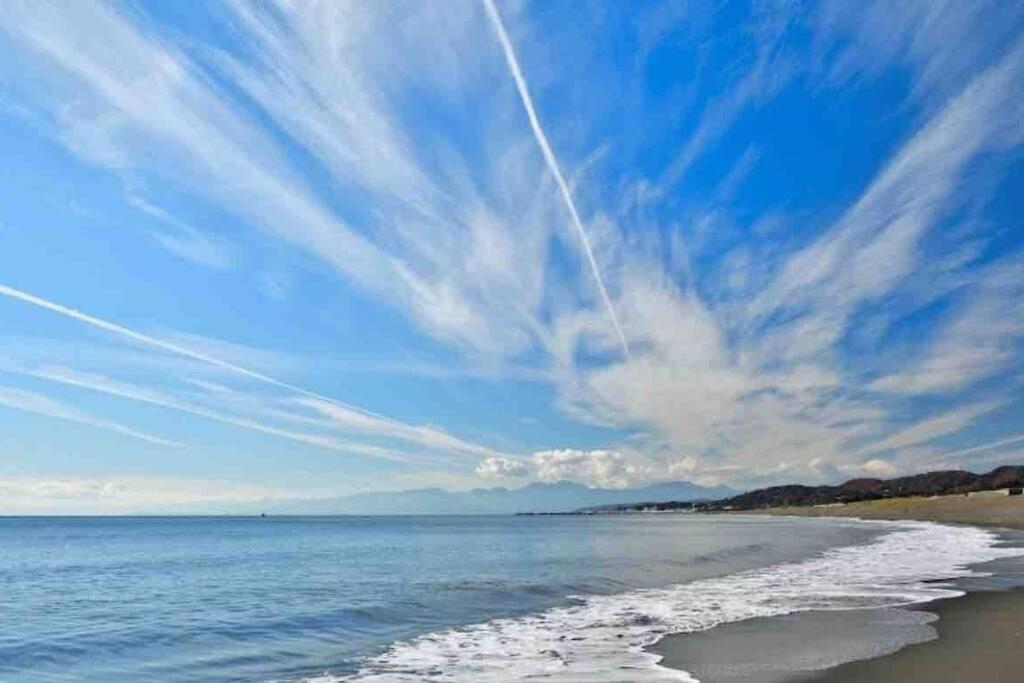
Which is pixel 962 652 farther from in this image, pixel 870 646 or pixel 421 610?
pixel 421 610

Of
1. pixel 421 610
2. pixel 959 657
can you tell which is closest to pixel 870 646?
pixel 959 657

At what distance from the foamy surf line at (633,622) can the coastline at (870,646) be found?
2.59 ft

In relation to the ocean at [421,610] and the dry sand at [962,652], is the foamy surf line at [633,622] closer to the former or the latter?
the ocean at [421,610]

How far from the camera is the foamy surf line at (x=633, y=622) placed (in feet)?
43.6

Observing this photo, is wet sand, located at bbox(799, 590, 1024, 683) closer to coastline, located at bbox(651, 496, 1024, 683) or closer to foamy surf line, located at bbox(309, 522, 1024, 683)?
coastline, located at bbox(651, 496, 1024, 683)

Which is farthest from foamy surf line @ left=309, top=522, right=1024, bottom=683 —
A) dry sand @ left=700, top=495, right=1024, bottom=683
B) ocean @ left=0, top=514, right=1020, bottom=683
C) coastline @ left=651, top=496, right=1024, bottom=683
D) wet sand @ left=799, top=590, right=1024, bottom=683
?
wet sand @ left=799, top=590, right=1024, bottom=683

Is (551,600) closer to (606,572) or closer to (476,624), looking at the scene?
(476,624)

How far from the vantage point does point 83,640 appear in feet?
61.1

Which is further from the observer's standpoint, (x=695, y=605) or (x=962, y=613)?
(x=695, y=605)

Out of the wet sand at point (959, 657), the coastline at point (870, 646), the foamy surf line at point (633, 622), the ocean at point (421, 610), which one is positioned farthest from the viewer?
the ocean at point (421, 610)

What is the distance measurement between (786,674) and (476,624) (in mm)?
9141

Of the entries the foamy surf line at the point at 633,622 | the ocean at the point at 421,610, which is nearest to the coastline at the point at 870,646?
the foamy surf line at the point at 633,622

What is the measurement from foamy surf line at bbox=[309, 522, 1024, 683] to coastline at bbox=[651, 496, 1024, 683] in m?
0.79

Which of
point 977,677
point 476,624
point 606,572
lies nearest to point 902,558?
point 606,572
